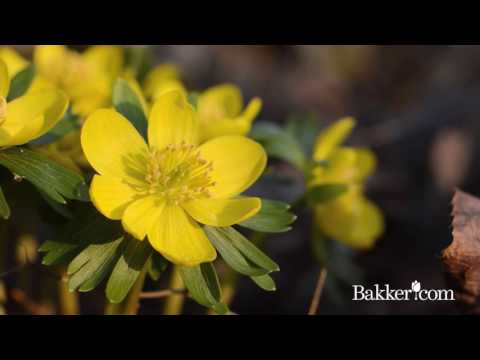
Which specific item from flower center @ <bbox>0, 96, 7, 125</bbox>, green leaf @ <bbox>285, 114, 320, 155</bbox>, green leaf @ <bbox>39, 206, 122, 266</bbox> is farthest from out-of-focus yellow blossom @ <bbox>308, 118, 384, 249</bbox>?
flower center @ <bbox>0, 96, 7, 125</bbox>

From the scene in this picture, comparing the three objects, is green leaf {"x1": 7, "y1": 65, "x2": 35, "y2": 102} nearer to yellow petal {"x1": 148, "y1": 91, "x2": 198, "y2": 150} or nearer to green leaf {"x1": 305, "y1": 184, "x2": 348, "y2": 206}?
yellow petal {"x1": 148, "y1": 91, "x2": 198, "y2": 150}

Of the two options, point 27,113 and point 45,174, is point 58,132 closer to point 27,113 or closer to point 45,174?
point 27,113

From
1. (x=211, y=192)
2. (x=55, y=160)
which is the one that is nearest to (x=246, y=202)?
(x=211, y=192)

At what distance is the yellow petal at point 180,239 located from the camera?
5.83ft

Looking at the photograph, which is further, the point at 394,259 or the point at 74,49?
the point at 394,259

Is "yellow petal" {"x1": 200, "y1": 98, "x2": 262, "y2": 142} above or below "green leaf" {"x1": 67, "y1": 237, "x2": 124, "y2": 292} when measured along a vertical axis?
above

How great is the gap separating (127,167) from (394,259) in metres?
2.03

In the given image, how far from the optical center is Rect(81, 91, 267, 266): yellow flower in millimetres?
1848

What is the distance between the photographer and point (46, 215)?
2.02 meters

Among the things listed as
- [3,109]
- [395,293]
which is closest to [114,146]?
[3,109]

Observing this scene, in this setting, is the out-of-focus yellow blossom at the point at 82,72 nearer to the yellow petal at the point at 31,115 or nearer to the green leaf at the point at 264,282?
the yellow petal at the point at 31,115

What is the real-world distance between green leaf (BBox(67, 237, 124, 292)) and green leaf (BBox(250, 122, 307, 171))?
0.67 m

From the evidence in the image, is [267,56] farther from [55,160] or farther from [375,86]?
[55,160]

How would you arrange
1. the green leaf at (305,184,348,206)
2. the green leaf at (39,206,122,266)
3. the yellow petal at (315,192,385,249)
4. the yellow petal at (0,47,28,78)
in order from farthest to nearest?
1. the yellow petal at (0,47,28,78)
2. the yellow petal at (315,192,385,249)
3. the green leaf at (305,184,348,206)
4. the green leaf at (39,206,122,266)
